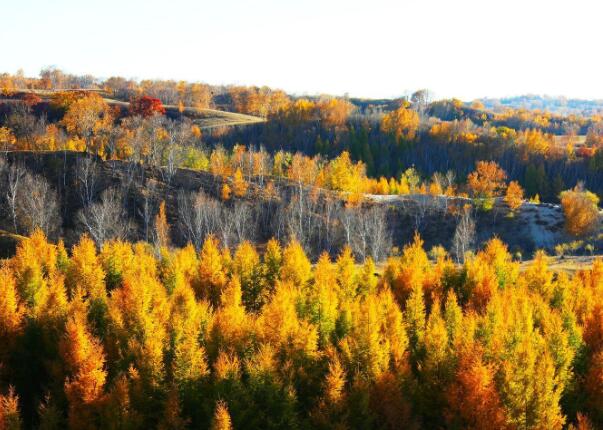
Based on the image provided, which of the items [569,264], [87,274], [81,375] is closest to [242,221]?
[87,274]

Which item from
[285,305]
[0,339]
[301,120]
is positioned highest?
[301,120]

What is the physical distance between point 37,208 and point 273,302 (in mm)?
53761

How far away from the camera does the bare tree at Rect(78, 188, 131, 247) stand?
247ft

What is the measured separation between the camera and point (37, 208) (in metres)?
77.4

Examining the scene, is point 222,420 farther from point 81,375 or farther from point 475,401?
point 475,401

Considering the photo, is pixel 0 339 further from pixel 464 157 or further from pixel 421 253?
pixel 464 157

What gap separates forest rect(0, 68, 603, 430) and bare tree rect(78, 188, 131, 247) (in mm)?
566

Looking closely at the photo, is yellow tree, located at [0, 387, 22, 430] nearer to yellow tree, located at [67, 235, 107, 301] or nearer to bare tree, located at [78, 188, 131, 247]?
yellow tree, located at [67, 235, 107, 301]

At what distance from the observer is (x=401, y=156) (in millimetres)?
167375

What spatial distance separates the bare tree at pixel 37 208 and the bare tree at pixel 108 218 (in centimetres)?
458

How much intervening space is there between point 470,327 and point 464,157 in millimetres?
131056

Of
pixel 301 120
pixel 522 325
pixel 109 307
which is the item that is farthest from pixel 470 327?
pixel 301 120

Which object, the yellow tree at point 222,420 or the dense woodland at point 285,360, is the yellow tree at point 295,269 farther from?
the yellow tree at point 222,420

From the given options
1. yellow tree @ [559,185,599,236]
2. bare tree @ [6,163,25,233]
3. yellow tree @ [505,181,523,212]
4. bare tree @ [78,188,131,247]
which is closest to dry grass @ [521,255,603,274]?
yellow tree @ [559,185,599,236]
